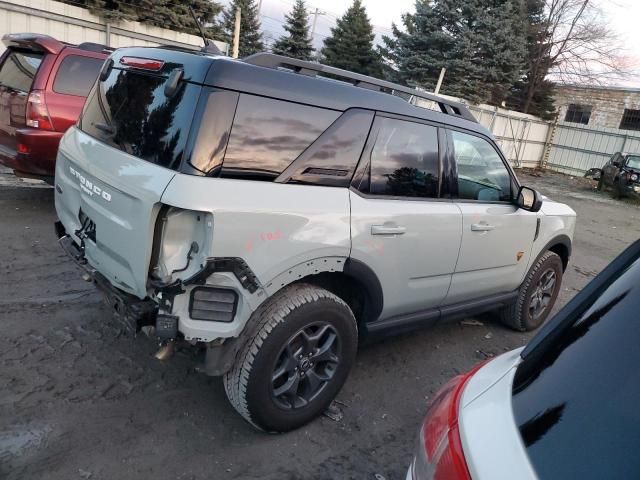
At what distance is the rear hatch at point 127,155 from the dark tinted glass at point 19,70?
3703 millimetres

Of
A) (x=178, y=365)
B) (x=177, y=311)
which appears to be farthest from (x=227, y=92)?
(x=178, y=365)

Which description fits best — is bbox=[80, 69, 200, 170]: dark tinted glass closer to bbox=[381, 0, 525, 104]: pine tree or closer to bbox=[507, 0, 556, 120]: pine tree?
bbox=[381, 0, 525, 104]: pine tree

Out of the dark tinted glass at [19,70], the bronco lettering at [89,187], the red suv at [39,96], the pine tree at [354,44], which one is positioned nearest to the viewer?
the bronco lettering at [89,187]

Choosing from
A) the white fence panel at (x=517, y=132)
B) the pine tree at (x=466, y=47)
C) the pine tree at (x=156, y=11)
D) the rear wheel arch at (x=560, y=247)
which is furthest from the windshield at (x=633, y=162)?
the pine tree at (x=156, y=11)

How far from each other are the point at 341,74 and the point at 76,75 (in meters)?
4.52

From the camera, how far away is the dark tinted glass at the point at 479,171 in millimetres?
3623

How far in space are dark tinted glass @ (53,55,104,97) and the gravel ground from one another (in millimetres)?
2490

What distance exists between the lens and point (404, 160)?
3.21m

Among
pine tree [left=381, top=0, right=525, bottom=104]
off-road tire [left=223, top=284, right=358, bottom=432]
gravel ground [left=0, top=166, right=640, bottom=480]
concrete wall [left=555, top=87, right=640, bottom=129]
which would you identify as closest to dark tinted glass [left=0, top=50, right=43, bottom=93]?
gravel ground [left=0, top=166, right=640, bottom=480]

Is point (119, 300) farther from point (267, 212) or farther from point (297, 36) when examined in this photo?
point (297, 36)

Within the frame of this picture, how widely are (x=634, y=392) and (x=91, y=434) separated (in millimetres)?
2579

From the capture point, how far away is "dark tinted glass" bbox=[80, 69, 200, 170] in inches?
96.1

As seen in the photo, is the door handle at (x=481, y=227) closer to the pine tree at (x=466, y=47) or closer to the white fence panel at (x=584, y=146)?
the pine tree at (x=466, y=47)

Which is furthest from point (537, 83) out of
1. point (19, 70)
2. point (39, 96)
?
point (39, 96)
